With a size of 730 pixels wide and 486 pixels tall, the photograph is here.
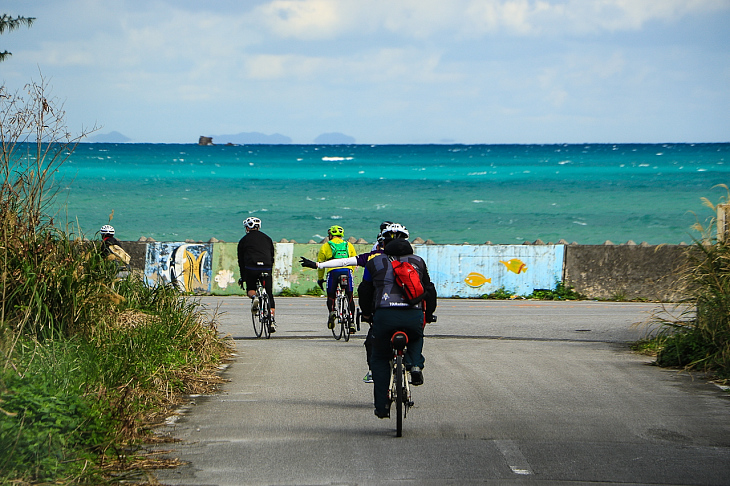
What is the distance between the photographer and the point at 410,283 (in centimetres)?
789

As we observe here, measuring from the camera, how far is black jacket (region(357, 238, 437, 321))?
7934mm

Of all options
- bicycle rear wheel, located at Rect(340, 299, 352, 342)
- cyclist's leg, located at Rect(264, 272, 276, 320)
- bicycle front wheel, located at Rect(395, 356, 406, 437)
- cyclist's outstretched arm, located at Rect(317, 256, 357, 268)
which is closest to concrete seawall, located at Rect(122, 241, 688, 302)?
cyclist's leg, located at Rect(264, 272, 276, 320)

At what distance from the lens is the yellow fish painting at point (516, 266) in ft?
78.8

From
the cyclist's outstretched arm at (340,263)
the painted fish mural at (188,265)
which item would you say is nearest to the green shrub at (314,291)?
the painted fish mural at (188,265)

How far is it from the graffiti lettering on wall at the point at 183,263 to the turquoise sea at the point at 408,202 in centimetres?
1409

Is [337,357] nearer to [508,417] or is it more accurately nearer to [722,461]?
[508,417]

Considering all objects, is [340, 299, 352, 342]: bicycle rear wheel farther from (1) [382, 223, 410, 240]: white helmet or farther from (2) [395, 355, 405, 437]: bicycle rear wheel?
(2) [395, 355, 405, 437]: bicycle rear wheel

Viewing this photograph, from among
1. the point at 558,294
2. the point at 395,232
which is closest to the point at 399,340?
the point at 395,232

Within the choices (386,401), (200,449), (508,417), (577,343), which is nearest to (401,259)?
(386,401)

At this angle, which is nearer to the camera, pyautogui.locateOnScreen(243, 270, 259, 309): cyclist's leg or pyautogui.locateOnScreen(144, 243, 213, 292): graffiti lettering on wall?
pyautogui.locateOnScreen(243, 270, 259, 309): cyclist's leg

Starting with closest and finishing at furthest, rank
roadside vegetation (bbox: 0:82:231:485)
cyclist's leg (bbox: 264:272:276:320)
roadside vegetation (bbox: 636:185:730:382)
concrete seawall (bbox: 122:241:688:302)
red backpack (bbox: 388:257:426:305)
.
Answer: roadside vegetation (bbox: 0:82:231:485) → red backpack (bbox: 388:257:426:305) → roadside vegetation (bbox: 636:185:730:382) → cyclist's leg (bbox: 264:272:276:320) → concrete seawall (bbox: 122:241:688:302)

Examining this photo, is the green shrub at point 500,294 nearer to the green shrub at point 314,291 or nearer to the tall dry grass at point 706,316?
the green shrub at point 314,291

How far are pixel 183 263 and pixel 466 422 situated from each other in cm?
1686

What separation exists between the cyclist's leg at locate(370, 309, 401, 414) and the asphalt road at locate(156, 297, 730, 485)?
1.29 ft
